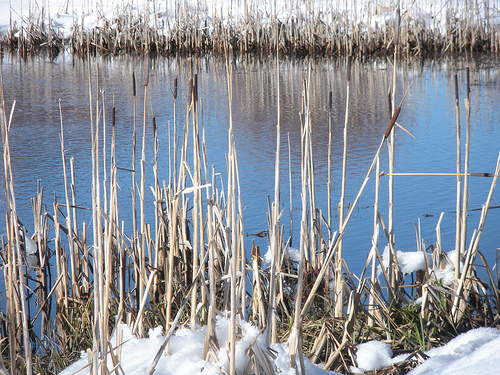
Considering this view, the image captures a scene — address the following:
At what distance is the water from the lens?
3039 mm

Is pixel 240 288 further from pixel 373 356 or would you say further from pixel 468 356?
pixel 468 356

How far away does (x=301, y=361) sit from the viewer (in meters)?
1.23

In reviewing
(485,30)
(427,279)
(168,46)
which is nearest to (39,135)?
(427,279)

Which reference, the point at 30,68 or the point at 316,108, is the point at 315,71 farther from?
the point at 30,68

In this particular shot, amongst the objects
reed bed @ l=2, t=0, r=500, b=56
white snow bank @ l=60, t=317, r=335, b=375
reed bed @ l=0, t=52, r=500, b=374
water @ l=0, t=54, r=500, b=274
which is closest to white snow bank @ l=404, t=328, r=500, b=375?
reed bed @ l=0, t=52, r=500, b=374

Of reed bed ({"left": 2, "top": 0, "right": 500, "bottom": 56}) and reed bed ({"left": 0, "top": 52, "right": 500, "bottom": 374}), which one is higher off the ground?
reed bed ({"left": 2, "top": 0, "right": 500, "bottom": 56})

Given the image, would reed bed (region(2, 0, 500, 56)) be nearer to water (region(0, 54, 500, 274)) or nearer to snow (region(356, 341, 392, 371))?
water (region(0, 54, 500, 274))

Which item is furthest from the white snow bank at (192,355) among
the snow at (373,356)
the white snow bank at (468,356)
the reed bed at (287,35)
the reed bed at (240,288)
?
the reed bed at (287,35)

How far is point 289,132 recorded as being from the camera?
4895 mm

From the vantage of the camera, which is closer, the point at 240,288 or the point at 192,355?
the point at 192,355

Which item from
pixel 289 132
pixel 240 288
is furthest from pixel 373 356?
pixel 289 132

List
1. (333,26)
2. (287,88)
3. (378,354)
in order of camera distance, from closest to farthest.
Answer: (378,354), (287,88), (333,26)

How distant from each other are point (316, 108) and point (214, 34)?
560 centimetres

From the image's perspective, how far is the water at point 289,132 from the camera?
304 centimetres
